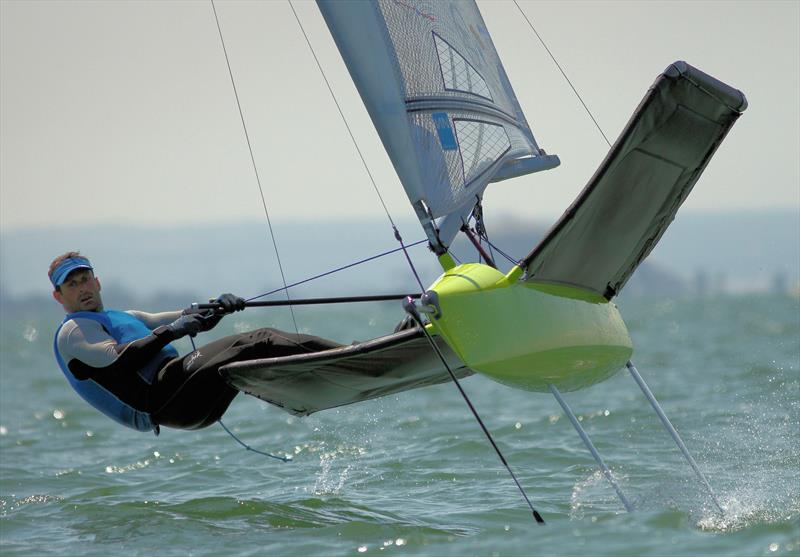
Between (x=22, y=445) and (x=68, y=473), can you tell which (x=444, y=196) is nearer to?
(x=68, y=473)

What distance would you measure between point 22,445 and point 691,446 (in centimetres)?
470

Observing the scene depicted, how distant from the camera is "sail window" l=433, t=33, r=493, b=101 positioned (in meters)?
4.98

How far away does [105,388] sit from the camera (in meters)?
4.89

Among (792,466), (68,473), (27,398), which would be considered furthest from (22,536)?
(27,398)

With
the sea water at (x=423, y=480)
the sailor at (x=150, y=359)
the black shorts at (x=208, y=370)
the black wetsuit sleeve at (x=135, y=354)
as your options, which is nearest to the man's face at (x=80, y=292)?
the sailor at (x=150, y=359)

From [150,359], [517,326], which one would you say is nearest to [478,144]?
[517,326]

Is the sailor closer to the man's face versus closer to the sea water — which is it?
the man's face

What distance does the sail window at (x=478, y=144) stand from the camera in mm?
4848

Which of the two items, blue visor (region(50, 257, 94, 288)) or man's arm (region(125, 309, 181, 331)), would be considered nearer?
blue visor (region(50, 257, 94, 288))

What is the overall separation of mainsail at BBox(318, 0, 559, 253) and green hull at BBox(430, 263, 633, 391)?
0.47 meters

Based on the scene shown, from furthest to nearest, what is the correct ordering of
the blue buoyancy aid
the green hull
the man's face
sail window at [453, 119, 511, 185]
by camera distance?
1. the man's face
2. the blue buoyancy aid
3. sail window at [453, 119, 511, 185]
4. the green hull

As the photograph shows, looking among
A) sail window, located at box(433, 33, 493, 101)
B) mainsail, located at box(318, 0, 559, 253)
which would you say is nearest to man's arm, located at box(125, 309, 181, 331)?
mainsail, located at box(318, 0, 559, 253)

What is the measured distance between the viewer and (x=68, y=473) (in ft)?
21.7

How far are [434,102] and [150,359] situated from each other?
65.0 inches
